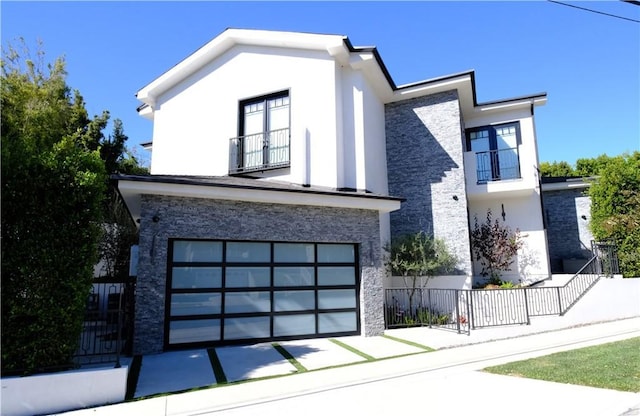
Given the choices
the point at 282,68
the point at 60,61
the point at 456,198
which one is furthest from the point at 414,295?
the point at 60,61

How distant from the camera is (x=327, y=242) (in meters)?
10.7

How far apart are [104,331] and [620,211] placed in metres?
17.5

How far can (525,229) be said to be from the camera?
15508 millimetres

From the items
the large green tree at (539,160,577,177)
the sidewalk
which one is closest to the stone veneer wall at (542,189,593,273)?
the sidewalk

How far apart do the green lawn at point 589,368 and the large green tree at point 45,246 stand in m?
7.51

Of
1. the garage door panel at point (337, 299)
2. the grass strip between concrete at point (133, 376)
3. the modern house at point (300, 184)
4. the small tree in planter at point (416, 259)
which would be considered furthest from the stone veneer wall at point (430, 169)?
the grass strip between concrete at point (133, 376)

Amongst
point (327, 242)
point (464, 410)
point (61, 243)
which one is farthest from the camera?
point (327, 242)

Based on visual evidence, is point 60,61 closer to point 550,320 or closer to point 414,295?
point 414,295

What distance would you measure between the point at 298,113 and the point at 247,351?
7890 millimetres

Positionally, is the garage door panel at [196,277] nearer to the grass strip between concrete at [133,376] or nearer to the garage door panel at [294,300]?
the garage door panel at [294,300]

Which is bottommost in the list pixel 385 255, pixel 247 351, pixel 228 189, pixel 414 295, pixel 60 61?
pixel 247 351

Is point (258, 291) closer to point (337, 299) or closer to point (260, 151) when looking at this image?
point (337, 299)

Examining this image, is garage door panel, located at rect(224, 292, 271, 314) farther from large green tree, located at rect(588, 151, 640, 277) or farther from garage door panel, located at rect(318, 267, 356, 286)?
large green tree, located at rect(588, 151, 640, 277)

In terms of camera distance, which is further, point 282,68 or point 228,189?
point 282,68
